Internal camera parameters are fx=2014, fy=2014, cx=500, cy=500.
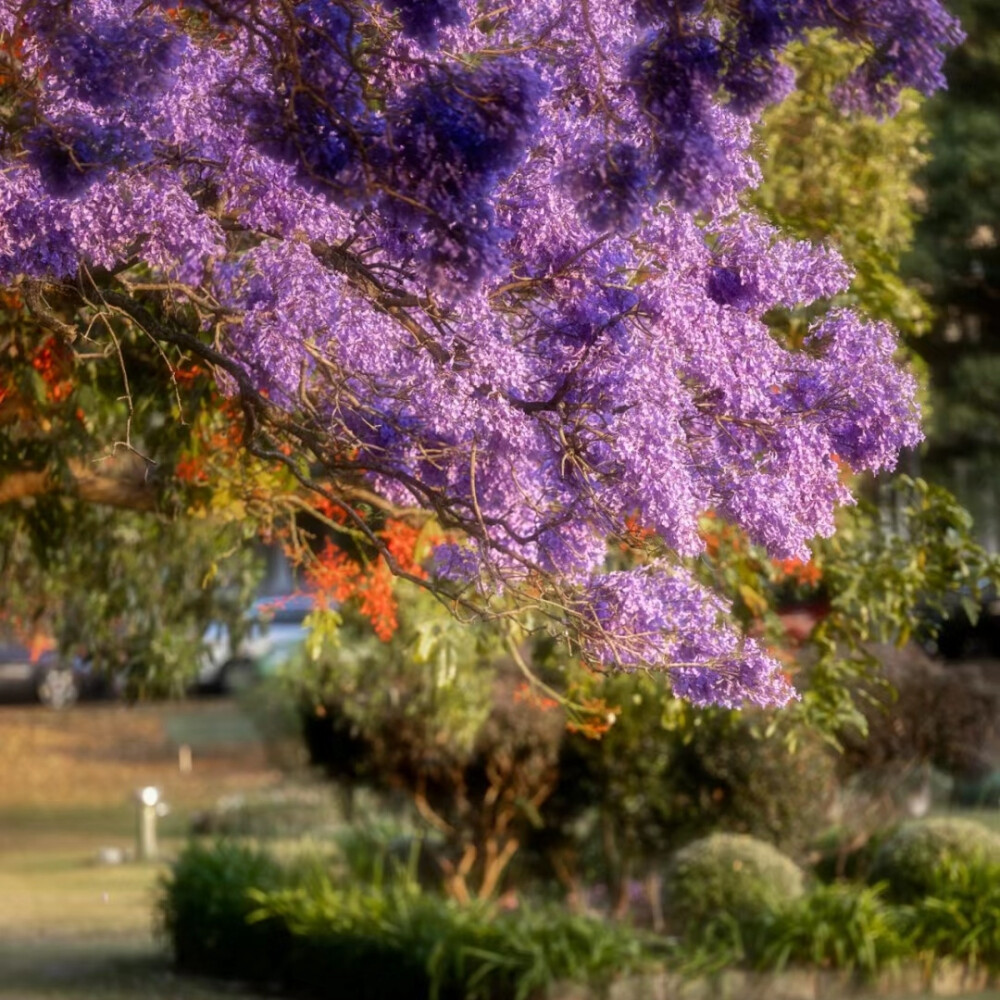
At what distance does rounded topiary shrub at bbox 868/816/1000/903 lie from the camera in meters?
12.2

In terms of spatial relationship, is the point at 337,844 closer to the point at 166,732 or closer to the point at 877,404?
the point at 877,404

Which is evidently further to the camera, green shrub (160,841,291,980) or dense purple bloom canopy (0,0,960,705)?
green shrub (160,841,291,980)

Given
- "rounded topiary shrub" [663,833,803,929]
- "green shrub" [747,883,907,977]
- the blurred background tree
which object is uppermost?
the blurred background tree

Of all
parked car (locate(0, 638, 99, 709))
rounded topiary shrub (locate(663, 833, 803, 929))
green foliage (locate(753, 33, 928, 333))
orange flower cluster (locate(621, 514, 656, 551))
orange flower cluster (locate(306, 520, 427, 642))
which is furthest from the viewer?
parked car (locate(0, 638, 99, 709))

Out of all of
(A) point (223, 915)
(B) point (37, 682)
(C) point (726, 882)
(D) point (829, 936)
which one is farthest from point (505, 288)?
(B) point (37, 682)

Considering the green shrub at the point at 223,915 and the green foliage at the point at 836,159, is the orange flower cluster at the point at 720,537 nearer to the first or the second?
the green foliage at the point at 836,159

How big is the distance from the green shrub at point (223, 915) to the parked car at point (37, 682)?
21221 millimetres

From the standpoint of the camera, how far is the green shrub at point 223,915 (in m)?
12.5

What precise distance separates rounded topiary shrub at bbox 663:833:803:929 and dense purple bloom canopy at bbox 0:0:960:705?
5.48 m

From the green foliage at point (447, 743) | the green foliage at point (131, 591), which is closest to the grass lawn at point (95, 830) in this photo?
the green foliage at point (447, 743)

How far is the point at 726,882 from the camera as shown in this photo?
1170cm

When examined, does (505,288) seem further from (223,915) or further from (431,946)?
(223,915)

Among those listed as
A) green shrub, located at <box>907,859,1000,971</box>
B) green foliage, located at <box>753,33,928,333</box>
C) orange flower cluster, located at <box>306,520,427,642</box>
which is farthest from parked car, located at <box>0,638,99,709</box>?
orange flower cluster, located at <box>306,520,427,642</box>

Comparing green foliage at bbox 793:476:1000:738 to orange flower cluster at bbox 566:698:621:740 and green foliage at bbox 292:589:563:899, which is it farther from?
green foliage at bbox 292:589:563:899
